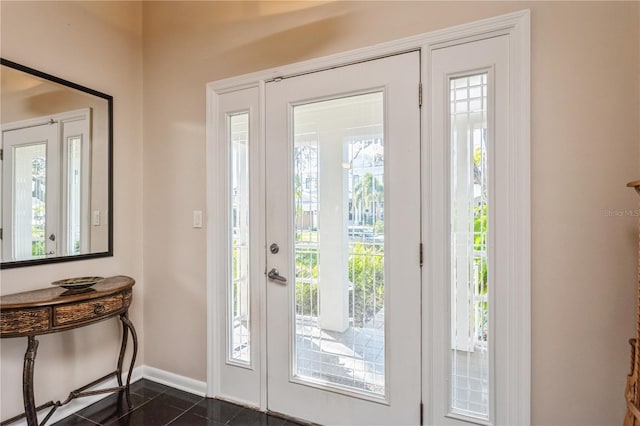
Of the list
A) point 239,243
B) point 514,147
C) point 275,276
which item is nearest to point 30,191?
point 239,243

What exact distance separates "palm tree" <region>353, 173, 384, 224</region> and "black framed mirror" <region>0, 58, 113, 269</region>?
5.55ft

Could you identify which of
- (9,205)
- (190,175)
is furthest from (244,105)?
(9,205)

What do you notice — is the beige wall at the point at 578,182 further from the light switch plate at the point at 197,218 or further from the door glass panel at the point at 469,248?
the light switch plate at the point at 197,218

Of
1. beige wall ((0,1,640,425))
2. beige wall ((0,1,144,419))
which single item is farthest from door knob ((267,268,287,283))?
beige wall ((0,1,144,419))

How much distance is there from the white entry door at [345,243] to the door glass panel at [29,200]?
1.29m

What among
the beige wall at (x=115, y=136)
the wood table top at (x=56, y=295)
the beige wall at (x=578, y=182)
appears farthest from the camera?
the beige wall at (x=115, y=136)

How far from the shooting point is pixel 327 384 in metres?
1.87

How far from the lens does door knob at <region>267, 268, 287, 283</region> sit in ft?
6.41

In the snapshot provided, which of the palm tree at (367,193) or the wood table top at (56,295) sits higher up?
the palm tree at (367,193)

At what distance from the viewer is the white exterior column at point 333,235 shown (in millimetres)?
1840

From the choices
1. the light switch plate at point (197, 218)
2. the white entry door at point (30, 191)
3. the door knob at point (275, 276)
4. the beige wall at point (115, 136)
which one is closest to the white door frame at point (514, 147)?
the door knob at point (275, 276)

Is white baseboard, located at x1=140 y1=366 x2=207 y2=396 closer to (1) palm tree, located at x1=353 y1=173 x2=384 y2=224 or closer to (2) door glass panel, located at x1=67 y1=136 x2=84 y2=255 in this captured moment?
(2) door glass panel, located at x1=67 y1=136 x2=84 y2=255

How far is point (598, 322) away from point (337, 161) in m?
1.40

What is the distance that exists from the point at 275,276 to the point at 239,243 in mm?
355
